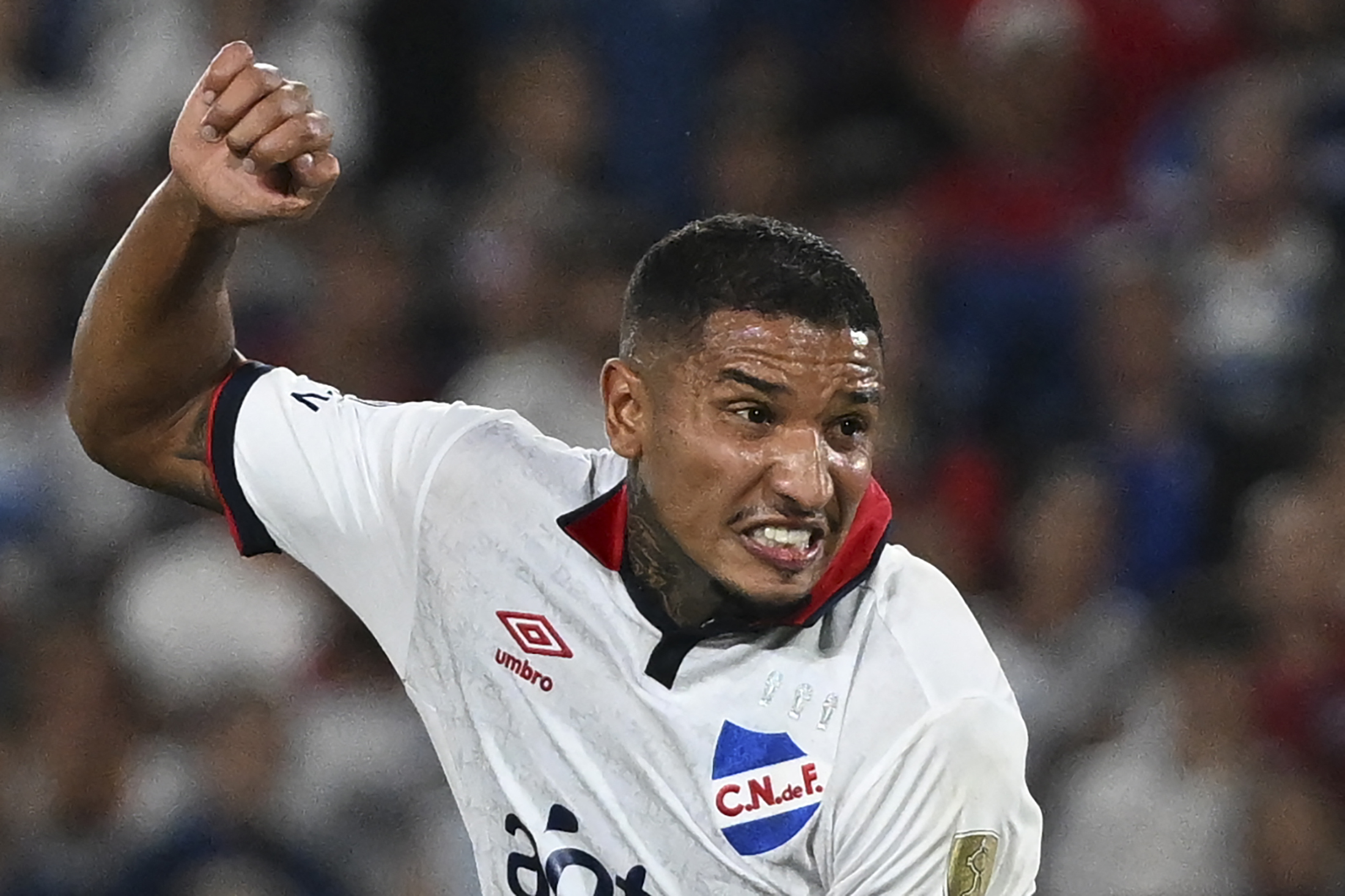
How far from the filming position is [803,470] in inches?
75.2

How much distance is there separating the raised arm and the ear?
0.39 metres

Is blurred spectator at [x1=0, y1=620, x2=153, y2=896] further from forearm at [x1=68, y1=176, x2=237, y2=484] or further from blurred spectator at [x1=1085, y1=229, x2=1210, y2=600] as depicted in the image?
blurred spectator at [x1=1085, y1=229, x2=1210, y2=600]

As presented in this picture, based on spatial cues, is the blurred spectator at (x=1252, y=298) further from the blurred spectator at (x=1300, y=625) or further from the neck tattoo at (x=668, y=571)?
the neck tattoo at (x=668, y=571)

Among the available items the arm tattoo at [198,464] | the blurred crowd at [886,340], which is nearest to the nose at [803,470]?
the arm tattoo at [198,464]

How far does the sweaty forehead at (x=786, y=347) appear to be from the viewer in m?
1.93

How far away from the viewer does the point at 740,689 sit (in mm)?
2086

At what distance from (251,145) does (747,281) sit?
555 millimetres

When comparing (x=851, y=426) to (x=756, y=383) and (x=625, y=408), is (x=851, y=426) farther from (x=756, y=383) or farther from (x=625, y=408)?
(x=625, y=408)

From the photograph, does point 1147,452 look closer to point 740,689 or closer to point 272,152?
point 740,689

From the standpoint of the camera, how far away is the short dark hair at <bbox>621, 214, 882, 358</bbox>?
1971 millimetres

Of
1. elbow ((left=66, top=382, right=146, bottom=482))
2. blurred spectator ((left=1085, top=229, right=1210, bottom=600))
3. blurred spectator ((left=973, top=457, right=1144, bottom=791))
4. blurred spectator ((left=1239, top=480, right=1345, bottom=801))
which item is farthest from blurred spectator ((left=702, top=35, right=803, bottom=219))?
elbow ((left=66, top=382, right=146, bottom=482))

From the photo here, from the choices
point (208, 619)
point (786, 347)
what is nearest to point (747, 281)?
point (786, 347)

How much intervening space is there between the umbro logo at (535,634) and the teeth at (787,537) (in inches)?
13.5

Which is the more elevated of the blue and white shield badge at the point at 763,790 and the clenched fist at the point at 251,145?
the clenched fist at the point at 251,145
